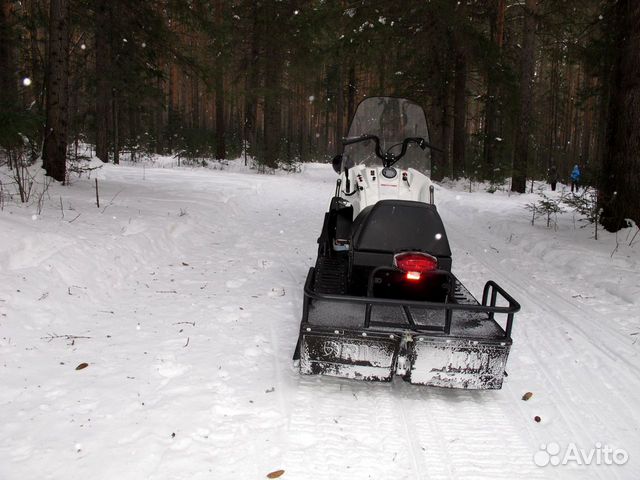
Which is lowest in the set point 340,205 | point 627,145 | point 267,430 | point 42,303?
point 267,430

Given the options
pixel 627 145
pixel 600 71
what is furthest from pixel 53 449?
pixel 600 71

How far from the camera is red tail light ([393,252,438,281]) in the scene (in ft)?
11.5

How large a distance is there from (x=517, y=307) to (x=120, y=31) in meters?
13.9

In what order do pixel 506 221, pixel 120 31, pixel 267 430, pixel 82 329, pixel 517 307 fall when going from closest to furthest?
pixel 267 430 < pixel 517 307 < pixel 82 329 < pixel 506 221 < pixel 120 31

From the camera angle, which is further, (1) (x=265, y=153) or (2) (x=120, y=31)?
(1) (x=265, y=153)

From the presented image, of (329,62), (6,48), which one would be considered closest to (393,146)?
(329,62)

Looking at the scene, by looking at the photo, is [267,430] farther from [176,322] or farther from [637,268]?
[637,268]

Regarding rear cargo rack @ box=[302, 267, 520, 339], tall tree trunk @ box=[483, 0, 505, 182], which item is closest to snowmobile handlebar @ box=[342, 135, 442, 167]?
rear cargo rack @ box=[302, 267, 520, 339]

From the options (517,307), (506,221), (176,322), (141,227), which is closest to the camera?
(517,307)

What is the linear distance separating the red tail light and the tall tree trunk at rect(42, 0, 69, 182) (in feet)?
28.3

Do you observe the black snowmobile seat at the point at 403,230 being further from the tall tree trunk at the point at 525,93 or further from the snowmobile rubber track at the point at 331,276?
the tall tree trunk at the point at 525,93

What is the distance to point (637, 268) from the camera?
6441 millimetres

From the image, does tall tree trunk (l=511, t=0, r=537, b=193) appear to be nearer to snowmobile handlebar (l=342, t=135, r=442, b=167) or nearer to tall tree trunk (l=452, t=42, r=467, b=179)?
tall tree trunk (l=452, t=42, r=467, b=179)

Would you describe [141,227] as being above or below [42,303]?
above
